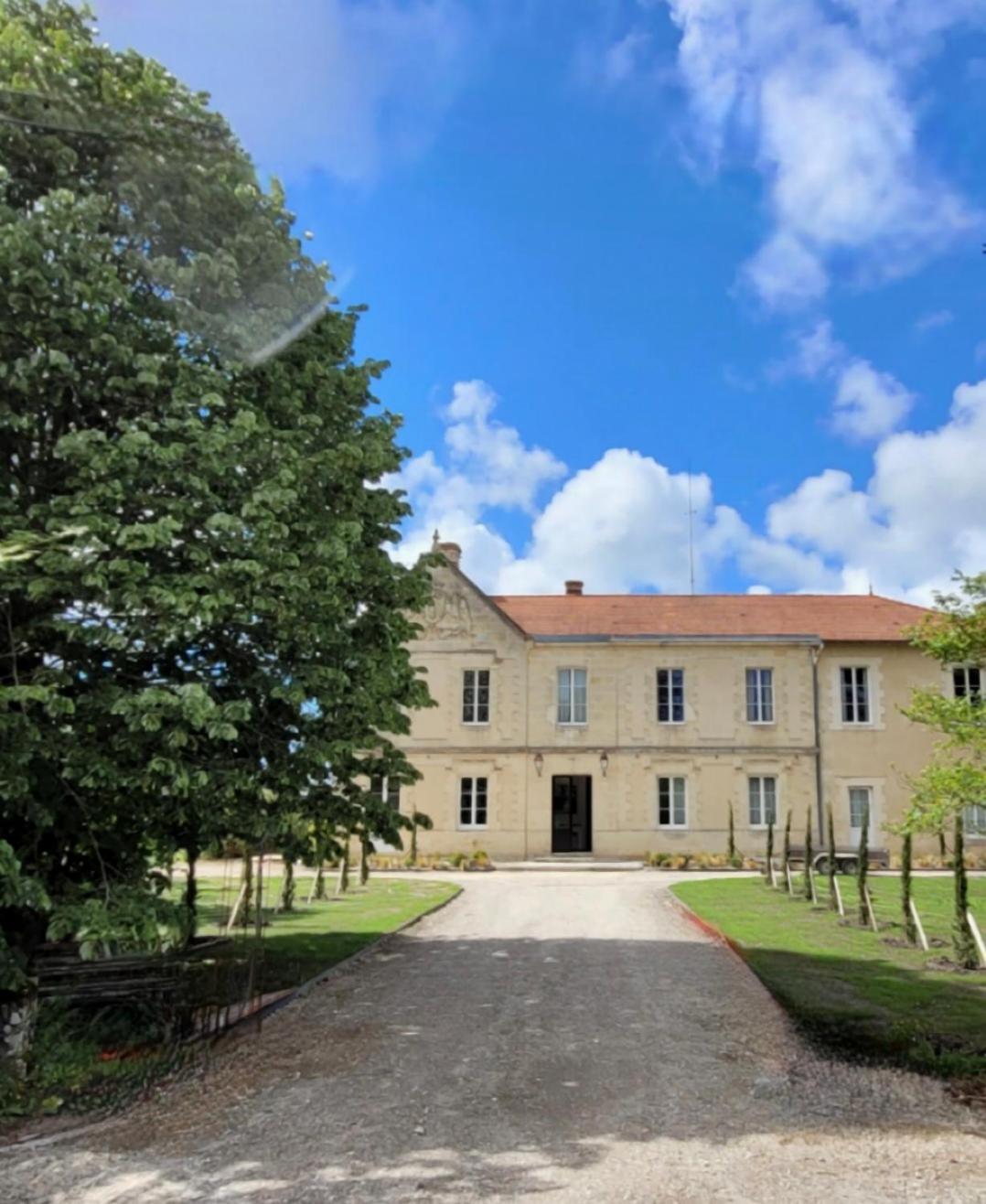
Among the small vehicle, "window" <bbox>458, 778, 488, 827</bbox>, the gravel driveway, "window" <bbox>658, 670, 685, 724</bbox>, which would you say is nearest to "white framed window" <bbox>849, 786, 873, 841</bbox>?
the small vehicle

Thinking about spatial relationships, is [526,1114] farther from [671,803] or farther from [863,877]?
[671,803]

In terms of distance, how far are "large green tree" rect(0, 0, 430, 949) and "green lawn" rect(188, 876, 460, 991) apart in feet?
9.27

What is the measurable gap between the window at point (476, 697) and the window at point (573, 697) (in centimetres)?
235

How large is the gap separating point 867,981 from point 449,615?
867 inches

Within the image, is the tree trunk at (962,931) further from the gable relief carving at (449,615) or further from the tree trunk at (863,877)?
the gable relief carving at (449,615)

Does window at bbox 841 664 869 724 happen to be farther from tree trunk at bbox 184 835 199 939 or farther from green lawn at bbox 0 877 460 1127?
tree trunk at bbox 184 835 199 939

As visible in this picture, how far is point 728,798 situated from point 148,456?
25.8 meters

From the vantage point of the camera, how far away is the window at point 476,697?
31141mm

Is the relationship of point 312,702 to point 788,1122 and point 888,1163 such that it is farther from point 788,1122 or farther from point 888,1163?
point 888,1163

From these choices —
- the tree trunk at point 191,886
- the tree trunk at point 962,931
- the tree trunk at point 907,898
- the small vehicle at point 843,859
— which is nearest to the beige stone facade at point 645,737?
the small vehicle at point 843,859

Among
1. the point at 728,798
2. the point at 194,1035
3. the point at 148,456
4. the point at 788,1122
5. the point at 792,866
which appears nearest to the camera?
the point at 788,1122

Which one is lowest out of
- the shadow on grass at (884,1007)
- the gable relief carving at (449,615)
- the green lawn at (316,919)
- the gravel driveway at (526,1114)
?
the green lawn at (316,919)

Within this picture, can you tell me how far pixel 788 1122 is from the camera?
6332mm

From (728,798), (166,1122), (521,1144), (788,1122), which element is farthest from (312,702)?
(728,798)
